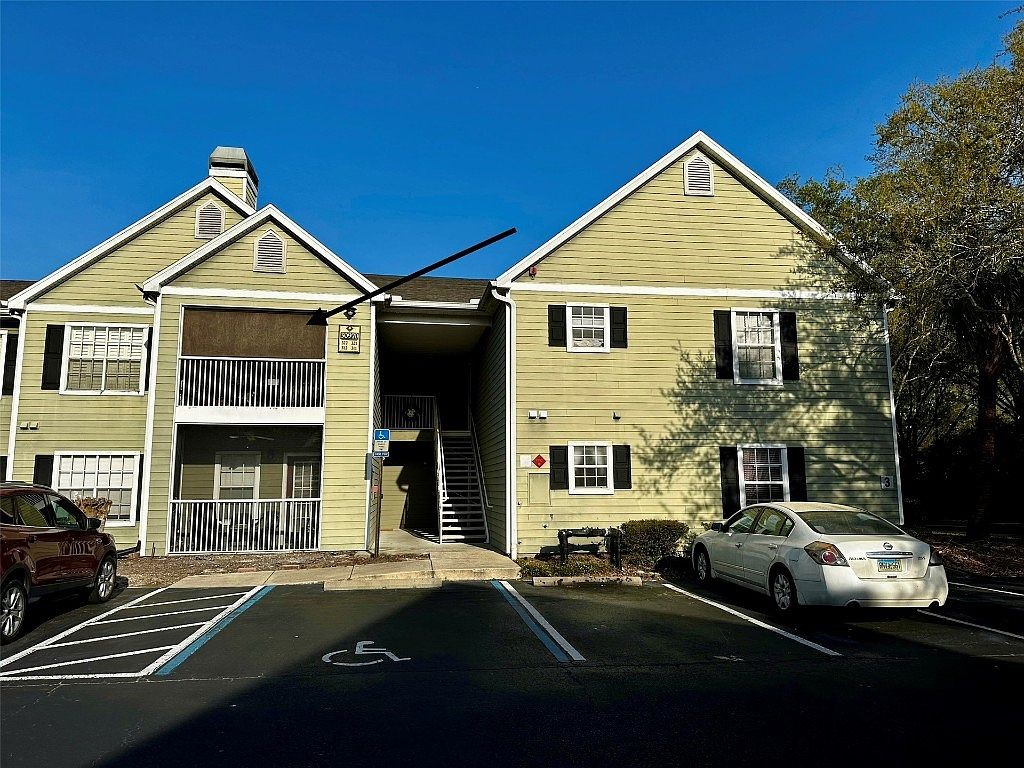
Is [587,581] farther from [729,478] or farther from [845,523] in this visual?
[729,478]

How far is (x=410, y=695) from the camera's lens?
5.91 metres

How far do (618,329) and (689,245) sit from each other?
2623 millimetres

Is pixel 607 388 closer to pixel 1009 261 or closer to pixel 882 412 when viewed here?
pixel 882 412

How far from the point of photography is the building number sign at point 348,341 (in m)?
15.9

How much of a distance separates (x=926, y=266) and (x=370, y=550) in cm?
1183

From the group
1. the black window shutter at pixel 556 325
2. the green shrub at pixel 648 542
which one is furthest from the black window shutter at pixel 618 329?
the green shrub at pixel 648 542

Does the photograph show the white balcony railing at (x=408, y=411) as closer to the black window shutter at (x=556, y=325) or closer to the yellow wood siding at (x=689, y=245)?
the black window shutter at (x=556, y=325)

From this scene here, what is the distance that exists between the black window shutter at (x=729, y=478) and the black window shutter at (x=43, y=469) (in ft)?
47.4

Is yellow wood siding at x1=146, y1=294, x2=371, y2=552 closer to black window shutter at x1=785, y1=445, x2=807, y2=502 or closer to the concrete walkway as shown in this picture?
the concrete walkway

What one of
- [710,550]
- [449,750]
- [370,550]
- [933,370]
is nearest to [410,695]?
[449,750]

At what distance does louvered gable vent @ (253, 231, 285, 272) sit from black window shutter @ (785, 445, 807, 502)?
1178cm

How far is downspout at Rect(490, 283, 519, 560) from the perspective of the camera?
14.8m

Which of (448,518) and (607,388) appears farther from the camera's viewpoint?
(448,518)

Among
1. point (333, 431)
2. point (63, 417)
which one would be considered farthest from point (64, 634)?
point (63, 417)
